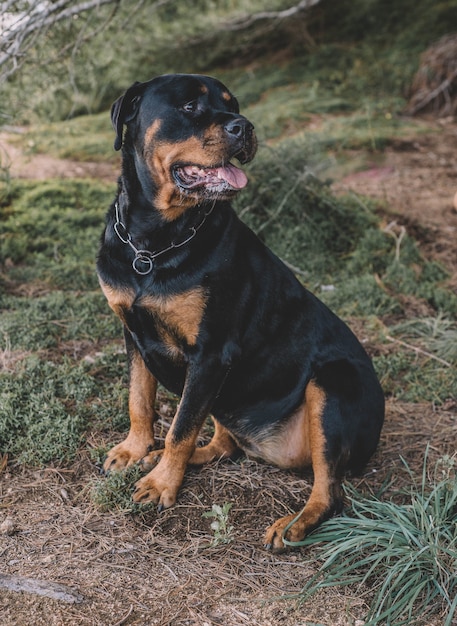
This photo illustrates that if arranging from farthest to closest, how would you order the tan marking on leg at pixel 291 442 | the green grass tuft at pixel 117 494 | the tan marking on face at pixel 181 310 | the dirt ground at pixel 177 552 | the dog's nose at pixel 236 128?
the tan marking on leg at pixel 291 442 → the green grass tuft at pixel 117 494 → the tan marking on face at pixel 181 310 → the dog's nose at pixel 236 128 → the dirt ground at pixel 177 552

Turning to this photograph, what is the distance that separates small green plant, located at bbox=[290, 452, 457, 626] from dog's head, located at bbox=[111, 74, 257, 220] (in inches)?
61.0

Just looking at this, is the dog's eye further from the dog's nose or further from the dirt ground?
the dirt ground

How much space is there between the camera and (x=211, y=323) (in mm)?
2994

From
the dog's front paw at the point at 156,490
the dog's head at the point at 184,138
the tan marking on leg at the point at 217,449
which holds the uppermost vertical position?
the dog's head at the point at 184,138

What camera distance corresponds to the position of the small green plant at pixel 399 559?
2473mm

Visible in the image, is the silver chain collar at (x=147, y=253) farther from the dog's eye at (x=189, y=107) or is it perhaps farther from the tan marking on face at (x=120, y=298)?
the dog's eye at (x=189, y=107)

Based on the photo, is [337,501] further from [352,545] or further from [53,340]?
[53,340]

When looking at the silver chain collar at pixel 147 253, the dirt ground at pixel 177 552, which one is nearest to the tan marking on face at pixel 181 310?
the silver chain collar at pixel 147 253

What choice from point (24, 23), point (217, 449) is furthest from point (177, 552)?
point (24, 23)

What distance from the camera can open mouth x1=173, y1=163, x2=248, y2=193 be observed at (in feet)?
9.43

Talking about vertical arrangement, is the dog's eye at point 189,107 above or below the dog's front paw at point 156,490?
above

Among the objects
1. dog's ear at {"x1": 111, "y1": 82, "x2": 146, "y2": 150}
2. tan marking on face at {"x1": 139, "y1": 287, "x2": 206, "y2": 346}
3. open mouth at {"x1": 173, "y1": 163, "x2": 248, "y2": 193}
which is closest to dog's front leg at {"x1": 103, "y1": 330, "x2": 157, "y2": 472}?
tan marking on face at {"x1": 139, "y1": 287, "x2": 206, "y2": 346}

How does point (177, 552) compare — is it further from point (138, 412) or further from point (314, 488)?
point (138, 412)

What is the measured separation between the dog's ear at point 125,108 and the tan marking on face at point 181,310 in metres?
0.73
